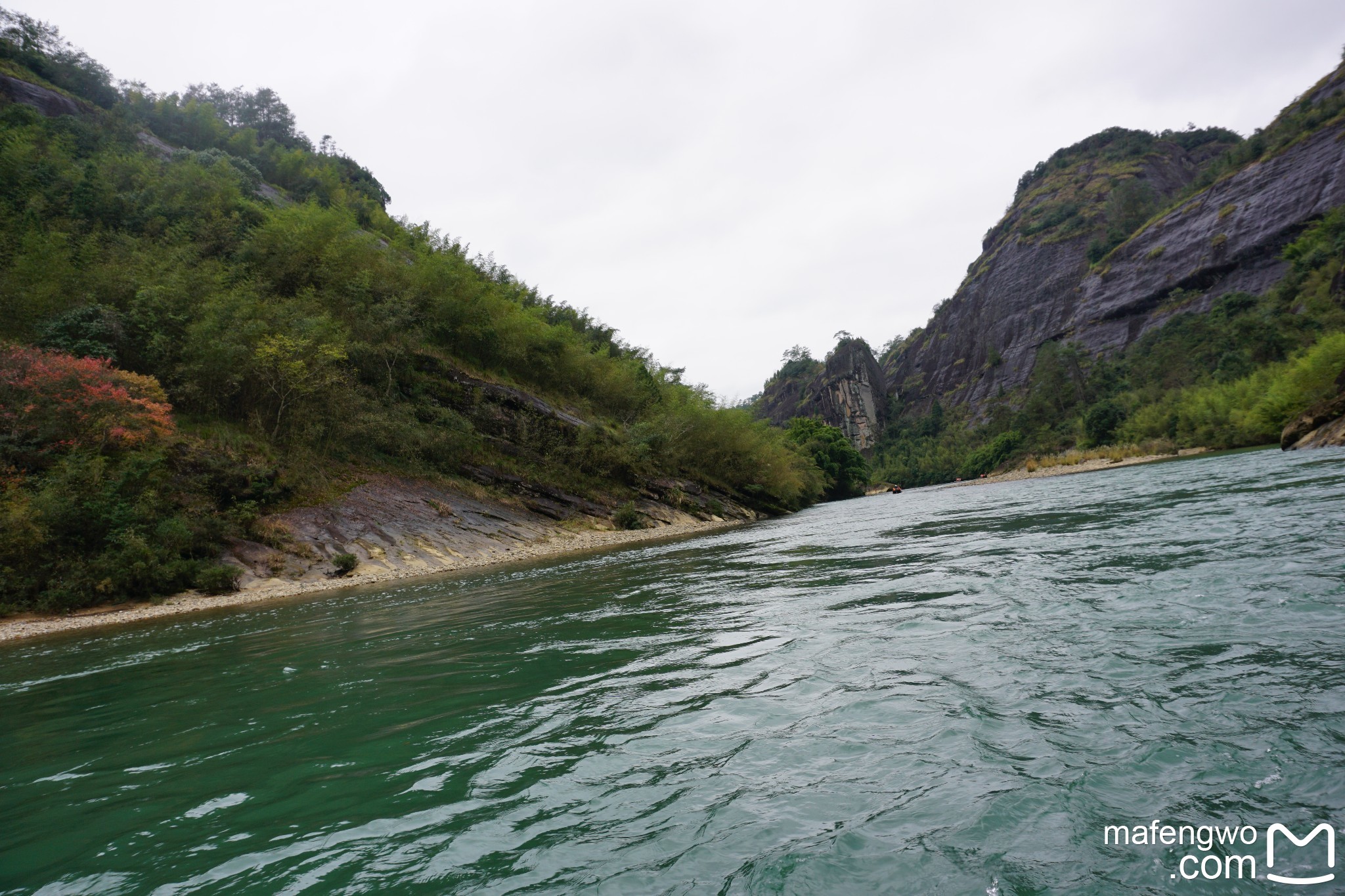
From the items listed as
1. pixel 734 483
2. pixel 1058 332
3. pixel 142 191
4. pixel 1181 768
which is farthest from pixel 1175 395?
pixel 142 191

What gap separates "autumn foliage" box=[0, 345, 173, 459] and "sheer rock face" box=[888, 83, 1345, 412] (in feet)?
360

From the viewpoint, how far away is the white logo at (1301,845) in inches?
87.4

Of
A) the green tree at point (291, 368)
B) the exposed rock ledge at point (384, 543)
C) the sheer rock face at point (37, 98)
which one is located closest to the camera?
the exposed rock ledge at point (384, 543)

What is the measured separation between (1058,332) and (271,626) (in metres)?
132

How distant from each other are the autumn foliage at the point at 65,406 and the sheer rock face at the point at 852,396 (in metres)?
123

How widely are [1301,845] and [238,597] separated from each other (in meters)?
20.9

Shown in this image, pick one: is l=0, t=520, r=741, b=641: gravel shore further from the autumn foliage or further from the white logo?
the white logo

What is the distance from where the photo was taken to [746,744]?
13.4 ft

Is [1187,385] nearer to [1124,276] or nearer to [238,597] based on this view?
[1124,276]

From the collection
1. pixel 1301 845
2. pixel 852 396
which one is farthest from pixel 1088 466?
pixel 852 396

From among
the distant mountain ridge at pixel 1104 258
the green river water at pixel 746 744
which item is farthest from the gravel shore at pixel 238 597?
the distant mountain ridge at pixel 1104 258

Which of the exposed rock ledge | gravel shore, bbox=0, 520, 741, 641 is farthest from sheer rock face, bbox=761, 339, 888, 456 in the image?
gravel shore, bbox=0, 520, 741, 641

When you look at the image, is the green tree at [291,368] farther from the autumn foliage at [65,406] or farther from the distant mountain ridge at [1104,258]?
the distant mountain ridge at [1104,258]

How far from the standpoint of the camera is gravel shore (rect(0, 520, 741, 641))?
1469 centimetres
